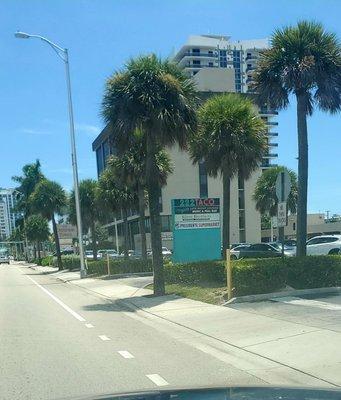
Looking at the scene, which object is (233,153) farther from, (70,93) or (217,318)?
(70,93)

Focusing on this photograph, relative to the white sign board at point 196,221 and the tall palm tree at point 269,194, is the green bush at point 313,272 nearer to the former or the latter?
the white sign board at point 196,221

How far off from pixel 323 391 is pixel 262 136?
19.8 meters

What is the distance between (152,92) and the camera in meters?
17.4

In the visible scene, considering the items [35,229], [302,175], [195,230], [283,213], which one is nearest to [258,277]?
[283,213]

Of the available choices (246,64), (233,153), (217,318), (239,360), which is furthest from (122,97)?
(246,64)

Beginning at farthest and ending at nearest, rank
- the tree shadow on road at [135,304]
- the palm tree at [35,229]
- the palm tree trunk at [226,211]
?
the palm tree at [35,229] → the palm tree trunk at [226,211] → the tree shadow on road at [135,304]

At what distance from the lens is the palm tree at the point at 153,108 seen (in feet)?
57.4

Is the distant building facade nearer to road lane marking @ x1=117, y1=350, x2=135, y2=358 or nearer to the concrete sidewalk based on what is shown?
the concrete sidewalk

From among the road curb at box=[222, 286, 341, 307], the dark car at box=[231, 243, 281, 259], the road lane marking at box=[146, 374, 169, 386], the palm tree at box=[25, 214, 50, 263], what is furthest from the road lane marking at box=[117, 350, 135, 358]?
the palm tree at box=[25, 214, 50, 263]

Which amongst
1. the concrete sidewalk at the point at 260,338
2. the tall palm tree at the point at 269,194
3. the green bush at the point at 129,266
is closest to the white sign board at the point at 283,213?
the concrete sidewalk at the point at 260,338

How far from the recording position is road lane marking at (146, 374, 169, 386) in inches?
279

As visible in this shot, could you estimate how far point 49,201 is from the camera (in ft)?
167

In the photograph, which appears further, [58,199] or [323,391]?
[58,199]

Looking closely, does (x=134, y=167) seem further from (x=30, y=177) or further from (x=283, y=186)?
(x=30, y=177)
